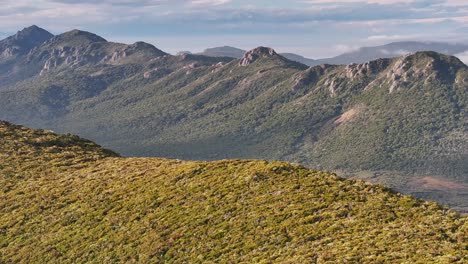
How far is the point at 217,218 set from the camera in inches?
1692

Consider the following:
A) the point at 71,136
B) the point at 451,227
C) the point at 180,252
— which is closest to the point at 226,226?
the point at 180,252

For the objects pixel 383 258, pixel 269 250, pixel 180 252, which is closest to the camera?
pixel 383 258

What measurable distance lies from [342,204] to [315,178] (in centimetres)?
641

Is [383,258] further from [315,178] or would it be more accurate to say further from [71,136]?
[71,136]

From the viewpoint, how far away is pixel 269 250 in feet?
121

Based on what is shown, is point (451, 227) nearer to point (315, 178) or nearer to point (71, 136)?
point (315, 178)

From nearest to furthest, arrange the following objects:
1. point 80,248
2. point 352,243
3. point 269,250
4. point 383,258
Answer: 1. point 383,258
2. point 352,243
3. point 269,250
4. point 80,248

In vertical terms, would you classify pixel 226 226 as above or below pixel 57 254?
above

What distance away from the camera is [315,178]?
47500 millimetres

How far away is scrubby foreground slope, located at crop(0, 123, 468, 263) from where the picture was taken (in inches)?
1373

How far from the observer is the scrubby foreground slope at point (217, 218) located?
1373 inches

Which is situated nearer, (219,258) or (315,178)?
(219,258)

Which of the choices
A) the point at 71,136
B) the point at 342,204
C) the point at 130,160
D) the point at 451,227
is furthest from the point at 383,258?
the point at 71,136

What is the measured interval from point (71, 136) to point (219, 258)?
5282cm
